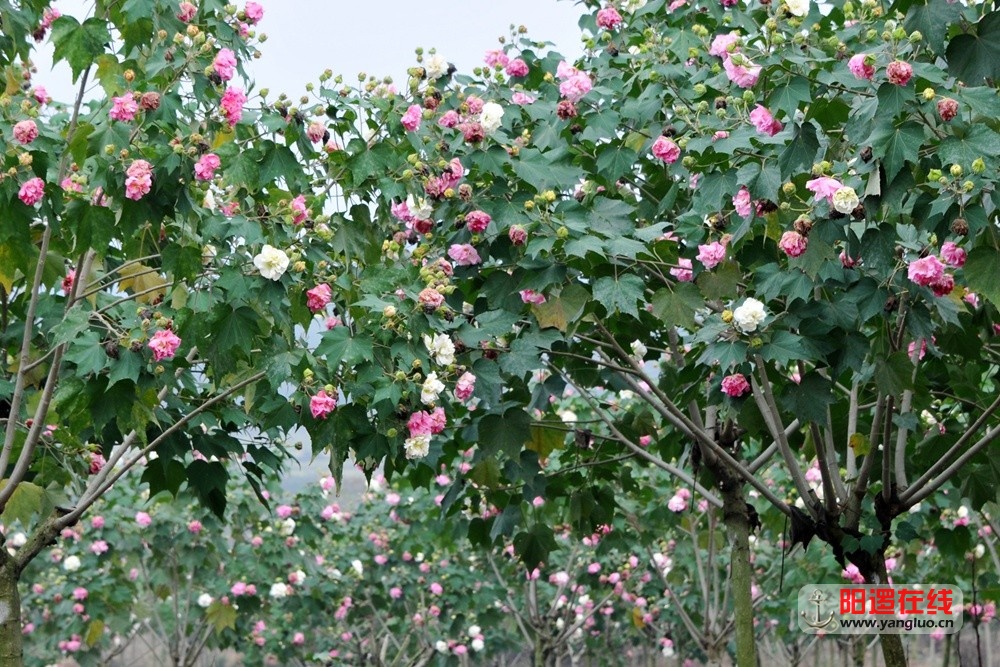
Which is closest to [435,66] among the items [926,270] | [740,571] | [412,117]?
[412,117]

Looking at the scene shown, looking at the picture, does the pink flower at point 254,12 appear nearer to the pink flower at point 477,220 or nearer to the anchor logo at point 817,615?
the pink flower at point 477,220

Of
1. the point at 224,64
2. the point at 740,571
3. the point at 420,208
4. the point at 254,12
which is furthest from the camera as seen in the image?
the point at 740,571

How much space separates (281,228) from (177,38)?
2.64ft

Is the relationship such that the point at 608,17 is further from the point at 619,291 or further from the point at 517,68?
the point at 619,291

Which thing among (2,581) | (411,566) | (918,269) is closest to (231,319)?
(2,581)

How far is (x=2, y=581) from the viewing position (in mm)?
5012

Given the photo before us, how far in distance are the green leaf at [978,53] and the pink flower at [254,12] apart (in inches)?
109

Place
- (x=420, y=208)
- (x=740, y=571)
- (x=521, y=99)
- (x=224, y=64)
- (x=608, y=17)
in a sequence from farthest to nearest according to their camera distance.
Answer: (x=740, y=571), (x=608, y=17), (x=521, y=99), (x=420, y=208), (x=224, y=64)

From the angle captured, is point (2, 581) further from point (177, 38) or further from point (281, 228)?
point (177, 38)

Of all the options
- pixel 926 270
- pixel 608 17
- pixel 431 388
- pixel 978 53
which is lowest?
pixel 431 388

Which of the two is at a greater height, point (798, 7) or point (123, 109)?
point (798, 7)

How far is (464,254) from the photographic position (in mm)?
4809

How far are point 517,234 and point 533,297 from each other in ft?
0.98

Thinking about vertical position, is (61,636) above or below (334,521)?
below
